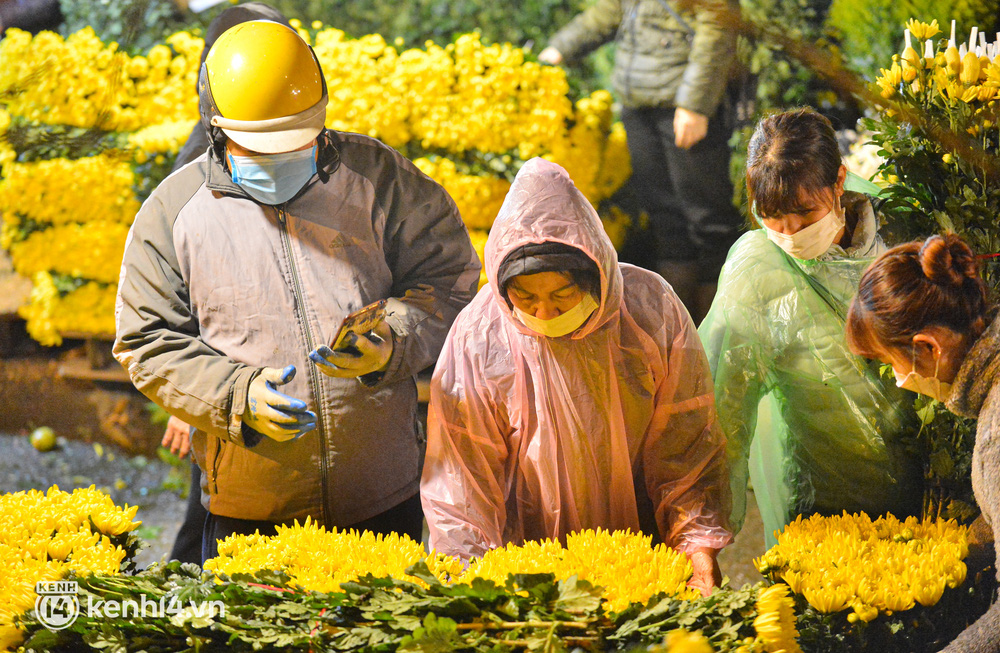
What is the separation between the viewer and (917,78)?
7.68 feet

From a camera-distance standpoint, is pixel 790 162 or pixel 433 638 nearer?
pixel 433 638

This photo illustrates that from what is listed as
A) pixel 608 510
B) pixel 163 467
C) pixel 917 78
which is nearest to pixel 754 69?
pixel 917 78

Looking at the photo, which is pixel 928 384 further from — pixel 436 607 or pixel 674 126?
pixel 674 126

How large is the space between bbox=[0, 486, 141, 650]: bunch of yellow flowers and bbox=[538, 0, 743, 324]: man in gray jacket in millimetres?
2231

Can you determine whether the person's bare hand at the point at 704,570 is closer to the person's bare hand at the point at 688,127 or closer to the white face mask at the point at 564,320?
the white face mask at the point at 564,320

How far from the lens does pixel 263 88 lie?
6.82 ft

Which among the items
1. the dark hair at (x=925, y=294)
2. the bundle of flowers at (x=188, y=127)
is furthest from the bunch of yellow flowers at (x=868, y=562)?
the bundle of flowers at (x=188, y=127)

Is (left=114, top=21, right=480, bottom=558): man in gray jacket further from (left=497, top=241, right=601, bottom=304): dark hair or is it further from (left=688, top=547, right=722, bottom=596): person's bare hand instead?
(left=688, top=547, right=722, bottom=596): person's bare hand

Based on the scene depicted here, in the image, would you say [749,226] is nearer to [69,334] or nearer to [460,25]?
[460,25]

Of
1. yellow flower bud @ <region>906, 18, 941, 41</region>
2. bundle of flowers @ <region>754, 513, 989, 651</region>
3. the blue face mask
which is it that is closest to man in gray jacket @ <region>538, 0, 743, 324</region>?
yellow flower bud @ <region>906, 18, 941, 41</region>

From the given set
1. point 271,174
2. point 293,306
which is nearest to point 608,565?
point 293,306

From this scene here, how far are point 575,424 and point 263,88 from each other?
42.6 inches

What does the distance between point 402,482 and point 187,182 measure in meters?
0.97

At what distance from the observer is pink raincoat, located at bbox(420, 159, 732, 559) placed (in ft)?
6.94
